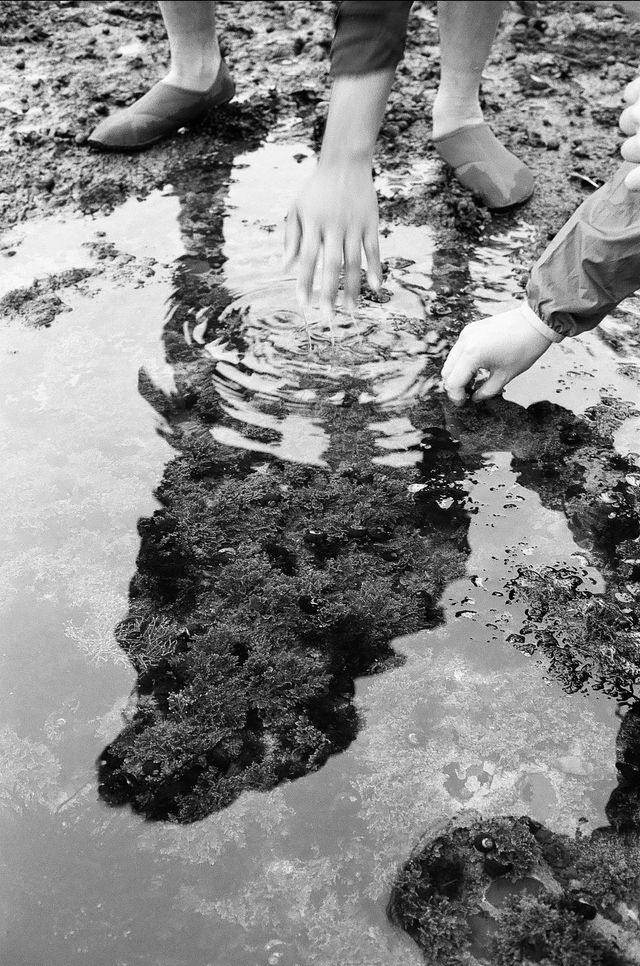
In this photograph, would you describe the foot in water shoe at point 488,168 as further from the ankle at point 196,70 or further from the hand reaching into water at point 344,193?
the hand reaching into water at point 344,193

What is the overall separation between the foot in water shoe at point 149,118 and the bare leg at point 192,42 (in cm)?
4

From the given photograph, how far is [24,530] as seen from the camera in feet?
7.05

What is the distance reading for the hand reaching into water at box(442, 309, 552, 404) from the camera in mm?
2332

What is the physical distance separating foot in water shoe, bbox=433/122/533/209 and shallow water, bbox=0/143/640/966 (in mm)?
423

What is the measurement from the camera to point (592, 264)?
6.85 feet

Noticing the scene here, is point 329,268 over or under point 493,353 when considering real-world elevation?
over

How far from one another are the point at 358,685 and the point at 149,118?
2928 mm

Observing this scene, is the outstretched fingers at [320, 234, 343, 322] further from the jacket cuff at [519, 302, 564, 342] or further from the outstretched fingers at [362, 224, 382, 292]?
the jacket cuff at [519, 302, 564, 342]

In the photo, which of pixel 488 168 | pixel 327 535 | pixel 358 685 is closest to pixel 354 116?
pixel 327 535

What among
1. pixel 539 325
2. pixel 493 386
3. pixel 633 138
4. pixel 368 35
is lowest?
pixel 493 386

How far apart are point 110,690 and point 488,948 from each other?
0.92 m

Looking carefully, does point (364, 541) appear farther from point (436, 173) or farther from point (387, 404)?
point (436, 173)

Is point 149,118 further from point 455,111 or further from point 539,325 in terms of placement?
point 539,325

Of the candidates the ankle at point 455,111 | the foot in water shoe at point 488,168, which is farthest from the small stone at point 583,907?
the ankle at point 455,111
